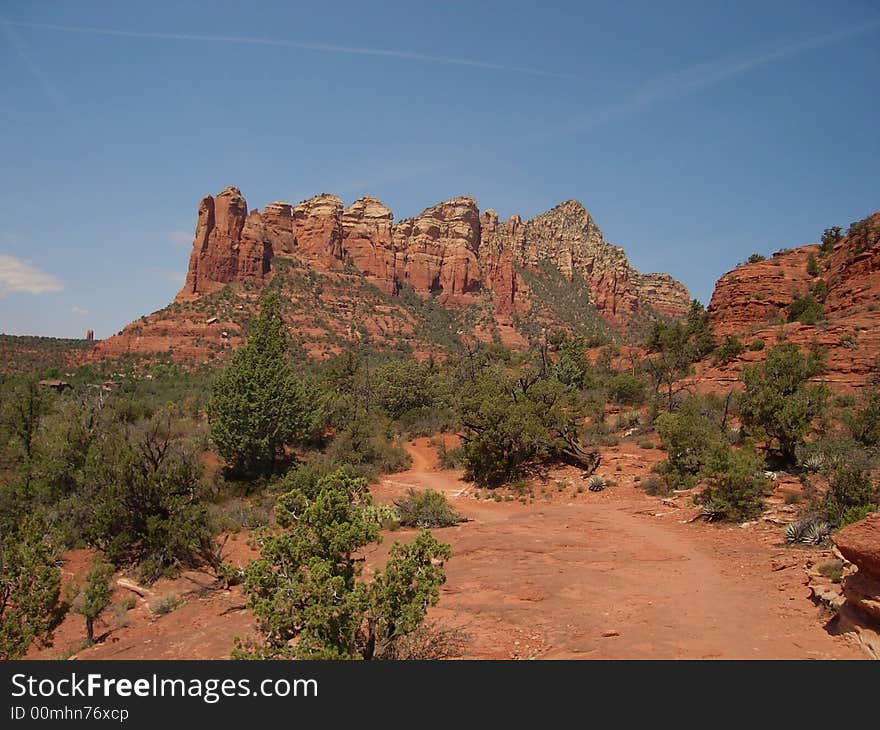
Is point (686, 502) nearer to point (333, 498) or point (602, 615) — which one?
point (602, 615)

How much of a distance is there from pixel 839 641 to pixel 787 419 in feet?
36.3

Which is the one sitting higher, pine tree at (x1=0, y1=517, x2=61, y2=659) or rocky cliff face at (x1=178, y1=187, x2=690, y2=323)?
rocky cliff face at (x1=178, y1=187, x2=690, y2=323)

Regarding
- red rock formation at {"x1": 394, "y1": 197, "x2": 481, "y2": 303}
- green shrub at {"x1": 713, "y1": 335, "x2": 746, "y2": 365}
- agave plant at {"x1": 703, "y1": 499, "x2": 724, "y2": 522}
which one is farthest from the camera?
red rock formation at {"x1": 394, "y1": 197, "x2": 481, "y2": 303}

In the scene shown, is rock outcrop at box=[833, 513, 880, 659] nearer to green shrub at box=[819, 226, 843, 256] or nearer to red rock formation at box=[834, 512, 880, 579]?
red rock formation at box=[834, 512, 880, 579]

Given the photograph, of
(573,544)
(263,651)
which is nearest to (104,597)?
(263,651)

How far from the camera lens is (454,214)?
12125 centimetres

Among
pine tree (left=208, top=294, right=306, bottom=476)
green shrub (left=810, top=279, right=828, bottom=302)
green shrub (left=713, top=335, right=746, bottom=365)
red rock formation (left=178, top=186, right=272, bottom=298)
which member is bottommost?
pine tree (left=208, top=294, right=306, bottom=476)

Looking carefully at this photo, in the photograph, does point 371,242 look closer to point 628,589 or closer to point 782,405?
point 782,405

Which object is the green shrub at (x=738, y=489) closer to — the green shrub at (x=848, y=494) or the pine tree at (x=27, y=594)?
the green shrub at (x=848, y=494)

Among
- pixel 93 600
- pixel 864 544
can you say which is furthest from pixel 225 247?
pixel 864 544

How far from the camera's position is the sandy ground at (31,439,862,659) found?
21.1 ft

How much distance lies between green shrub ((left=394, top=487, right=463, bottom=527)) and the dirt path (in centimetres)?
53

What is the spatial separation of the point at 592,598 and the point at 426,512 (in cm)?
741

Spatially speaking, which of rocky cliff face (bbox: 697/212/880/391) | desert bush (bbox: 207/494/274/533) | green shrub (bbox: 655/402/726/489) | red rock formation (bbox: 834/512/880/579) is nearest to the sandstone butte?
rocky cliff face (bbox: 697/212/880/391)
